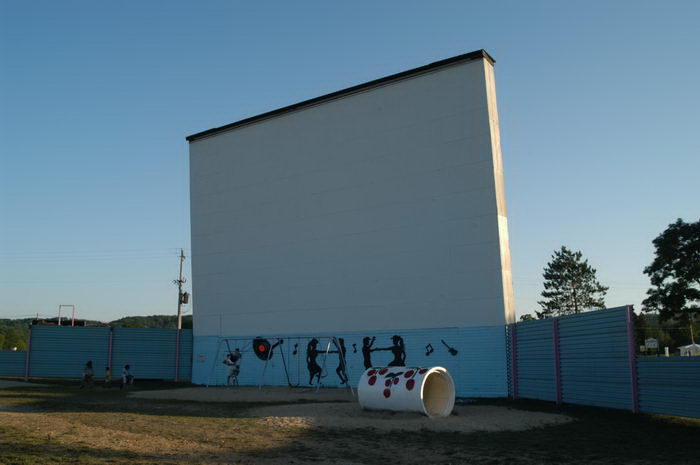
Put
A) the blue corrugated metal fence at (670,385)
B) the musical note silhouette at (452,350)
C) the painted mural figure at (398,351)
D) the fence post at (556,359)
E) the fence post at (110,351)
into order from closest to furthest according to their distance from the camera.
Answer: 1. the blue corrugated metal fence at (670,385)
2. the fence post at (556,359)
3. the musical note silhouette at (452,350)
4. the painted mural figure at (398,351)
5. the fence post at (110,351)

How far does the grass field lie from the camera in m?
10.6

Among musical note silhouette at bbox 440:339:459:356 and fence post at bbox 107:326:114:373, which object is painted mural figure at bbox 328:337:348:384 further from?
fence post at bbox 107:326:114:373

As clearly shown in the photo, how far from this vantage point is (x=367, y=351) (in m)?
26.8

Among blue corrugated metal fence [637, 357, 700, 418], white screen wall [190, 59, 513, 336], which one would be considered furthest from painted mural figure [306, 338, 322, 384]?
blue corrugated metal fence [637, 357, 700, 418]

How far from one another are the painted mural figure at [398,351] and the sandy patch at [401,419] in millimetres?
8000

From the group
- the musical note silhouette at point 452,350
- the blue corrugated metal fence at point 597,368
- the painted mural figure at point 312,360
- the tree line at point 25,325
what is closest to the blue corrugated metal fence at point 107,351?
the painted mural figure at point 312,360

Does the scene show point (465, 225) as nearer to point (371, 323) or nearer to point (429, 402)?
point (371, 323)

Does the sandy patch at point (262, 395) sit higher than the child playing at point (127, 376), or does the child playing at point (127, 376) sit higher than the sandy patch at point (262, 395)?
the child playing at point (127, 376)

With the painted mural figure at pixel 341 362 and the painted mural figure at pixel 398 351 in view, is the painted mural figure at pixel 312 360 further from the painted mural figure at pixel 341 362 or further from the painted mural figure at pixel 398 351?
the painted mural figure at pixel 398 351

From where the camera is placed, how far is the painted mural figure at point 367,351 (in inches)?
1053

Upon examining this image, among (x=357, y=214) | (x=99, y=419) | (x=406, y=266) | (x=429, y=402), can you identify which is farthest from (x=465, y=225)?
(x=99, y=419)

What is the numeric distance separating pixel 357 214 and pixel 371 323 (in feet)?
15.7

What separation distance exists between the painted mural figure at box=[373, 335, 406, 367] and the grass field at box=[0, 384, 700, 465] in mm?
9741

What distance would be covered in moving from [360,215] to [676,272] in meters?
33.5
